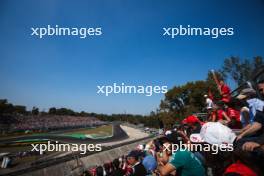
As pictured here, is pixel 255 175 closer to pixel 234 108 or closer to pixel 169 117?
pixel 234 108

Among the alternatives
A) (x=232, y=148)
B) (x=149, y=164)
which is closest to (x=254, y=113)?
(x=232, y=148)

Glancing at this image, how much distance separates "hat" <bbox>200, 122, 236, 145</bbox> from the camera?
9.76ft

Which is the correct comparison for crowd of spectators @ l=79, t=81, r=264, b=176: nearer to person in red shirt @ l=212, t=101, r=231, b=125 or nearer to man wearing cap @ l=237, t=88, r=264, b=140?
man wearing cap @ l=237, t=88, r=264, b=140

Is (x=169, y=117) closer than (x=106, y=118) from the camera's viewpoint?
Yes

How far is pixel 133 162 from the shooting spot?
5414 millimetres

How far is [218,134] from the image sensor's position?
305 cm

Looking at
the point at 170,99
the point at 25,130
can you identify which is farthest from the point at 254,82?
the point at 25,130

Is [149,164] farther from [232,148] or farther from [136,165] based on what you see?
[232,148]

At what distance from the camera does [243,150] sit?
7.24 feet

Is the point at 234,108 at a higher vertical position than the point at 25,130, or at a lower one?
higher

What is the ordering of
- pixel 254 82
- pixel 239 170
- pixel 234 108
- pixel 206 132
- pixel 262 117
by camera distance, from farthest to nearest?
1. pixel 234 108
2. pixel 254 82
3. pixel 206 132
4. pixel 262 117
5. pixel 239 170

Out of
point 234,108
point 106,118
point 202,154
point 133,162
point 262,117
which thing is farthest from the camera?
point 106,118

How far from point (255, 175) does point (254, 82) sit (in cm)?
165

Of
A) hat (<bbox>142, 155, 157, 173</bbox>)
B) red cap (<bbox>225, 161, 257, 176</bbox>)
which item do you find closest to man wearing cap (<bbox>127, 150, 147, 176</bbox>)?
hat (<bbox>142, 155, 157, 173</bbox>)
